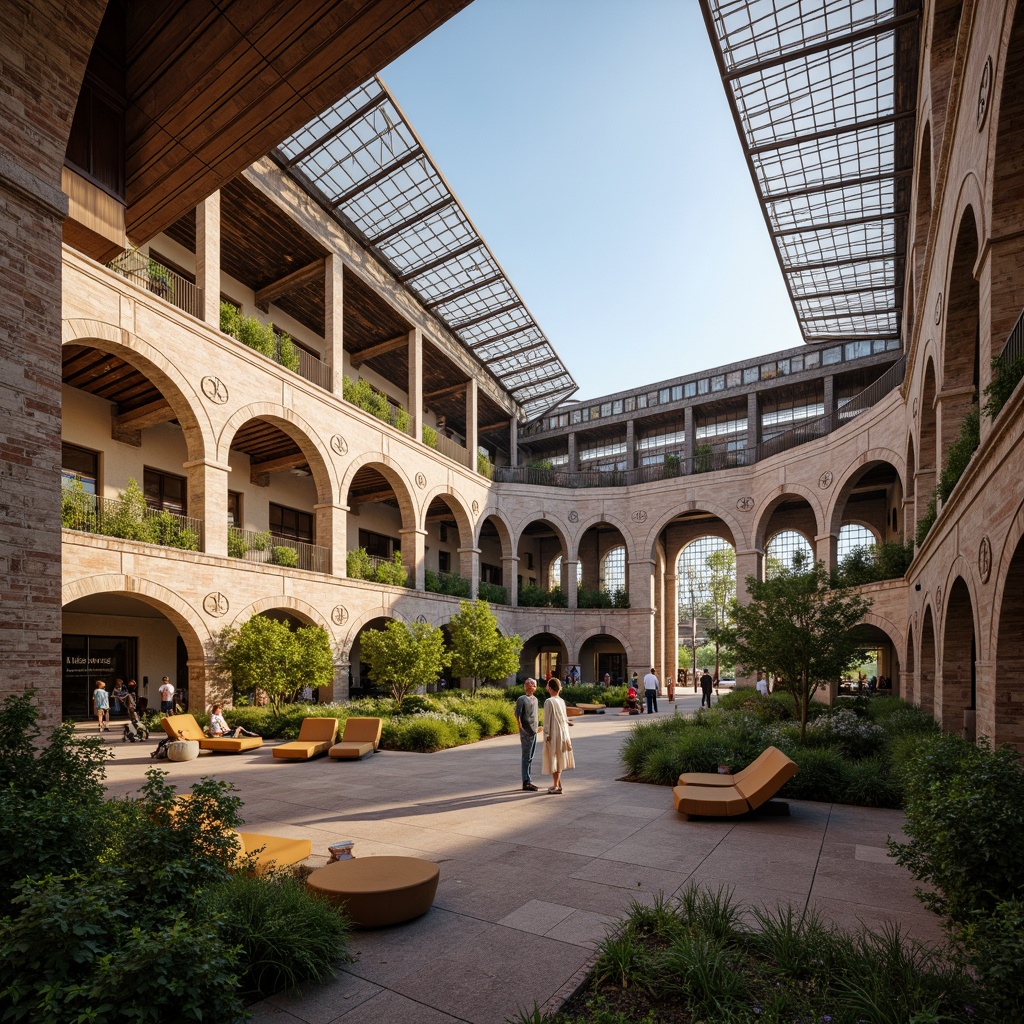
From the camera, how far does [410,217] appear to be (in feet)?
76.8

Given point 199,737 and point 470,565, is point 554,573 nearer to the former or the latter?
point 470,565

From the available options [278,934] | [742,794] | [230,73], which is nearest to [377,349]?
[230,73]

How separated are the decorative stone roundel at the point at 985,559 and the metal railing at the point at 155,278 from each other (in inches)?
654

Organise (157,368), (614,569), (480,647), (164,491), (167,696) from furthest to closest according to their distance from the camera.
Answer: (614,569), (480,647), (164,491), (167,696), (157,368)

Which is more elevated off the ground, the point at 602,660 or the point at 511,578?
the point at 511,578

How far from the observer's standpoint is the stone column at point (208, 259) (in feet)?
58.0

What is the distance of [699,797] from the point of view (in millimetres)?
7953

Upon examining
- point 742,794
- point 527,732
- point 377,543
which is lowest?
point 742,794

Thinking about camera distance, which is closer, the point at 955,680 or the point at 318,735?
the point at 955,680

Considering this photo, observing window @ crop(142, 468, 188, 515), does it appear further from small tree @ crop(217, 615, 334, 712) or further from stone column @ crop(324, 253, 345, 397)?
stone column @ crop(324, 253, 345, 397)

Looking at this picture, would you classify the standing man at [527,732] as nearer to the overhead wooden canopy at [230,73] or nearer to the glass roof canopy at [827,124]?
the overhead wooden canopy at [230,73]

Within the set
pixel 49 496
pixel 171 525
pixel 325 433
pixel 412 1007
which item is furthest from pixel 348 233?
pixel 412 1007

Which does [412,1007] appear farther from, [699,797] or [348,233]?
[348,233]

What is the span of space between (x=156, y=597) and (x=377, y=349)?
15469 millimetres
